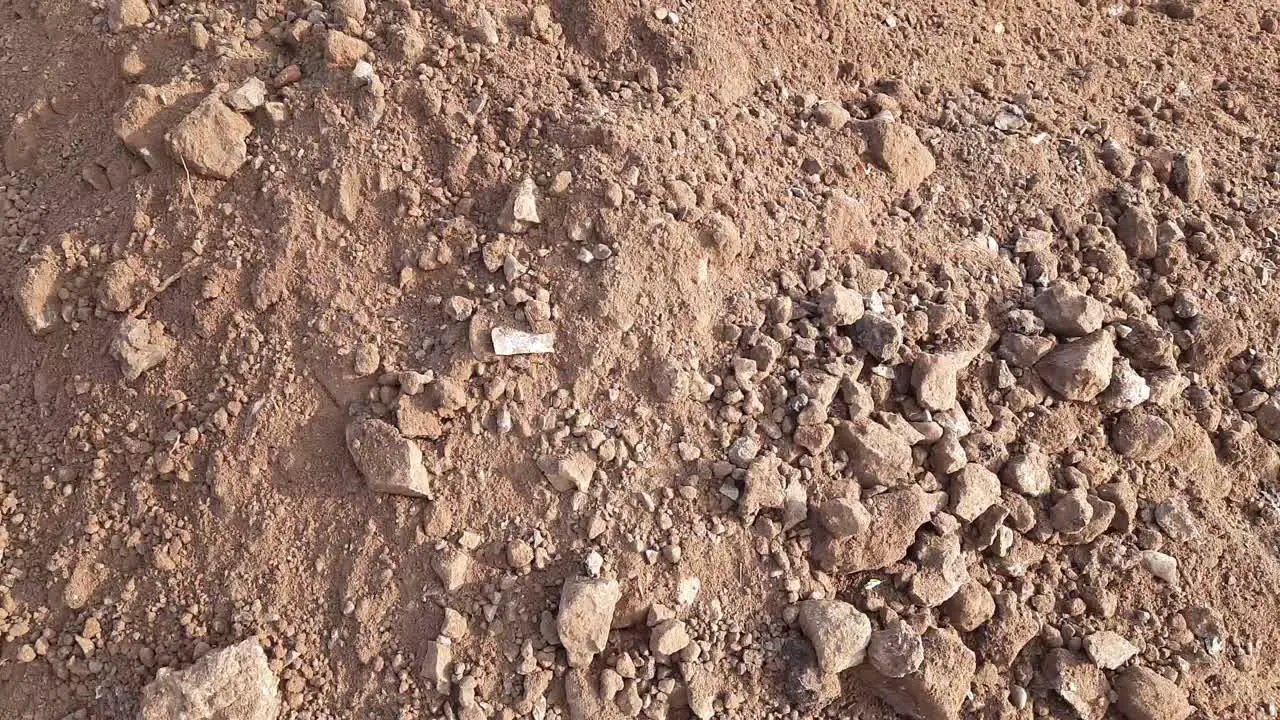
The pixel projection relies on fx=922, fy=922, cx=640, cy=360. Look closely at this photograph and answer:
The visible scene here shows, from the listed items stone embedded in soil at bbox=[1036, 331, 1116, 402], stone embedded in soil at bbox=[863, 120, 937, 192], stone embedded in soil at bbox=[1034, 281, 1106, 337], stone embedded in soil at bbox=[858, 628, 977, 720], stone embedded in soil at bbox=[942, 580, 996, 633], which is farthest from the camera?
stone embedded in soil at bbox=[863, 120, 937, 192]

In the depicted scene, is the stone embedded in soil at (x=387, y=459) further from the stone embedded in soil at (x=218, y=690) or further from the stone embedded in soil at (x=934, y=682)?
the stone embedded in soil at (x=934, y=682)

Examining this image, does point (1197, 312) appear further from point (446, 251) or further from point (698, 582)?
point (446, 251)

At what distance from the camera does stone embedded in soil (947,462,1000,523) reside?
108 inches

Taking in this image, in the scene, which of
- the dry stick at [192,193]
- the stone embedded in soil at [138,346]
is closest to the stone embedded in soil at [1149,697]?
the stone embedded in soil at [138,346]

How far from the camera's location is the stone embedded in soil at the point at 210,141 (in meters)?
2.93

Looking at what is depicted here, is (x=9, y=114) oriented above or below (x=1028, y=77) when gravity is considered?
below

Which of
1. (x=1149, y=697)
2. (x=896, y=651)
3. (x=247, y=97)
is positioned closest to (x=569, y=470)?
(x=896, y=651)

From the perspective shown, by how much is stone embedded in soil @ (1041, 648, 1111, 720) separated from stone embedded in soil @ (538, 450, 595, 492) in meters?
1.46

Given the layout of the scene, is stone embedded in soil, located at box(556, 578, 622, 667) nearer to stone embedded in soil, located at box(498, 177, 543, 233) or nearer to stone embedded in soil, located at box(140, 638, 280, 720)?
stone embedded in soil, located at box(140, 638, 280, 720)

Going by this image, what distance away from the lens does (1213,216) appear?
350 cm

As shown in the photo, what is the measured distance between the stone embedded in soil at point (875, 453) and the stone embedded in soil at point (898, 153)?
3.34ft

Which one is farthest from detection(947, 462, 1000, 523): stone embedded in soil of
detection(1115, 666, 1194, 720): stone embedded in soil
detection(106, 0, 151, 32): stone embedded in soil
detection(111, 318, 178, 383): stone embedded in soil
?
detection(106, 0, 151, 32): stone embedded in soil

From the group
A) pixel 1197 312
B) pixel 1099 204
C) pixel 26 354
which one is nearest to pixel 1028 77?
pixel 1099 204

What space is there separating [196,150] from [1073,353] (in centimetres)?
288
